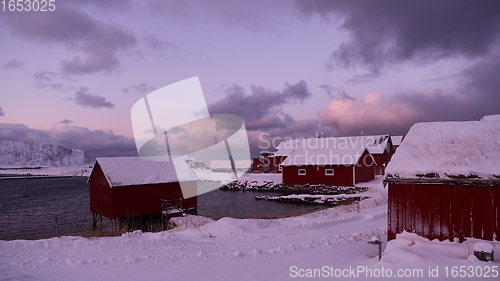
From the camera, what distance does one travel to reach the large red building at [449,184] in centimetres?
823

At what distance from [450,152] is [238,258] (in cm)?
709

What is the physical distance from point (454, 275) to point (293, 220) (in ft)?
30.1

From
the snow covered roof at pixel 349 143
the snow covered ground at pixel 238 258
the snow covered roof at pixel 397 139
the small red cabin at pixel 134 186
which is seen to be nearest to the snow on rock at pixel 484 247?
the snow covered ground at pixel 238 258

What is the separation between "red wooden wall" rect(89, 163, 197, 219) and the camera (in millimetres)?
20844

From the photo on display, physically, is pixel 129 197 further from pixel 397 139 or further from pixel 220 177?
pixel 397 139

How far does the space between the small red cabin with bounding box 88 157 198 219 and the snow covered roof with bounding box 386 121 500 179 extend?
56.4 ft

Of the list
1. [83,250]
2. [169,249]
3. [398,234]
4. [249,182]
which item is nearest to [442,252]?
[398,234]

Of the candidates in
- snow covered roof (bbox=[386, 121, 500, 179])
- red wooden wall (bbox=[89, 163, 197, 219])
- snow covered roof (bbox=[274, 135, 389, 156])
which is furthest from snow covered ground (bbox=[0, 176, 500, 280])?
snow covered roof (bbox=[274, 135, 389, 156])

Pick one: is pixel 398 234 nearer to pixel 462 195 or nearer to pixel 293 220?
pixel 462 195

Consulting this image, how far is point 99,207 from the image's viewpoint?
75.0ft

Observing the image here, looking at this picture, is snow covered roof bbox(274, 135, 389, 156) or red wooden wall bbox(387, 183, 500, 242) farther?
snow covered roof bbox(274, 135, 389, 156)

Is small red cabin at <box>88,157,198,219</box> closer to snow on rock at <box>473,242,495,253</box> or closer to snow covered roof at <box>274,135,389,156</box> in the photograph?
snow on rock at <box>473,242,495,253</box>

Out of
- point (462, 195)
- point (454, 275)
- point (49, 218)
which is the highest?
point (462, 195)

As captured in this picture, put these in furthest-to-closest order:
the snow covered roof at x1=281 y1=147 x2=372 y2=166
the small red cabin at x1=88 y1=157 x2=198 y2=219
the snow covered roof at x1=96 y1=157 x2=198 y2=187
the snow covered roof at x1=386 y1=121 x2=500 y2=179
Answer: the snow covered roof at x1=281 y1=147 x2=372 y2=166
the snow covered roof at x1=96 y1=157 x2=198 y2=187
the small red cabin at x1=88 y1=157 x2=198 y2=219
the snow covered roof at x1=386 y1=121 x2=500 y2=179
